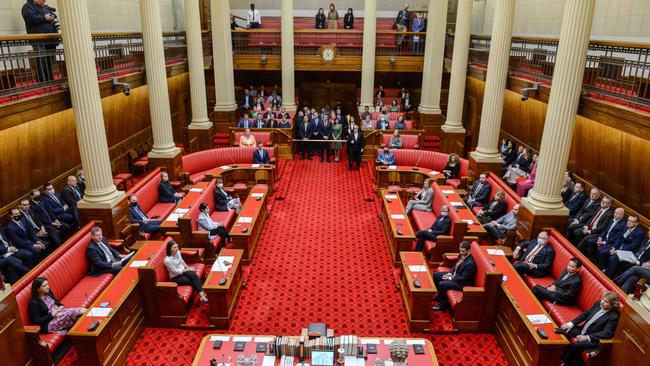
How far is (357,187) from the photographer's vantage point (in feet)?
40.0

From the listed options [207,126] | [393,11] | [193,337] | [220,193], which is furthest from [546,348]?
[393,11]

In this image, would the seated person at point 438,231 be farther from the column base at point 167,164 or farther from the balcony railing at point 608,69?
the column base at point 167,164

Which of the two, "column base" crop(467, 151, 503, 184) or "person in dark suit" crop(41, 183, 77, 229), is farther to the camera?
"column base" crop(467, 151, 503, 184)

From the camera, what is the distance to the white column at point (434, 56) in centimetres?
1488

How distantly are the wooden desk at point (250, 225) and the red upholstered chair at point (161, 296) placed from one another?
148 centimetres

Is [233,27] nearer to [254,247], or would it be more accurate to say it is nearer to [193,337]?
[254,247]

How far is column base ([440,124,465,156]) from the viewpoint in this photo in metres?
13.7

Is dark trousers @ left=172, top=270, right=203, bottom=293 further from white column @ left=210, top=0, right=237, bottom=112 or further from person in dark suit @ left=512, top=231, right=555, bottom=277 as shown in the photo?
white column @ left=210, top=0, right=237, bottom=112

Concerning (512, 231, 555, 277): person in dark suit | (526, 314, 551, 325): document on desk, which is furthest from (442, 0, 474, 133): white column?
(526, 314, 551, 325): document on desk

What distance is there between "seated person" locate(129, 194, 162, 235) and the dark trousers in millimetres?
2180

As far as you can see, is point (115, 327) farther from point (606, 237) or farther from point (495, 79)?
point (495, 79)

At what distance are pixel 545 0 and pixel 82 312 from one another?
14012 mm

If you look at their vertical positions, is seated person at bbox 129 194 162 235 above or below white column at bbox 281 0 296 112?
below

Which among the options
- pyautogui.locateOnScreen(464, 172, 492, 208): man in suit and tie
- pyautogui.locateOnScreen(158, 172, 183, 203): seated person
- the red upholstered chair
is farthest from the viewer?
pyautogui.locateOnScreen(158, 172, 183, 203): seated person
